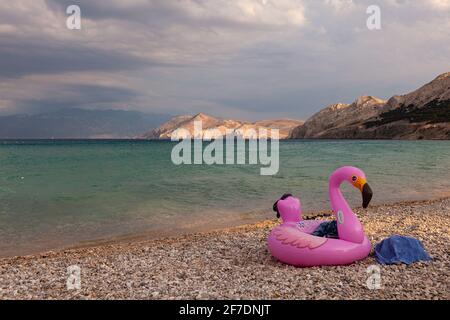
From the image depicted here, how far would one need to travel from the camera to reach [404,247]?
405 inches

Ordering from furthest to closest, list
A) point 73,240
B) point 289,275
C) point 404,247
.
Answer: point 73,240 → point 404,247 → point 289,275

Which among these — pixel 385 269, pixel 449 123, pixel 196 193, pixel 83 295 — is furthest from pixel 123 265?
pixel 449 123

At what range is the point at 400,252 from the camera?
10.2m

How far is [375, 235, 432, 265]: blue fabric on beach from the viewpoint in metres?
10.0

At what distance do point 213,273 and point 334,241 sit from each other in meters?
3.20

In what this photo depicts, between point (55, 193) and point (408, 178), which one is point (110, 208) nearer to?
point (55, 193)

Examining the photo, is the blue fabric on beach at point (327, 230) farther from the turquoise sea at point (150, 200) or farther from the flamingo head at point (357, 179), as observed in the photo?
the turquoise sea at point (150, 200)

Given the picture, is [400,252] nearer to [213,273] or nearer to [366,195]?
[366,195]

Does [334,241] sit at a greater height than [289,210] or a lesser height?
lesser

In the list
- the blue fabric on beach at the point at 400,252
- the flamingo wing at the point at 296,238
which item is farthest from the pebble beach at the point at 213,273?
the flamingo wing at the point at 296,238

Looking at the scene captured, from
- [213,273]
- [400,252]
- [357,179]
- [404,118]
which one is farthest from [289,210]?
[404,118]

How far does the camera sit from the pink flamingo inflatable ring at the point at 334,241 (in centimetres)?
1007

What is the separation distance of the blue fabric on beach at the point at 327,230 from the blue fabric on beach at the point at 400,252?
119cm

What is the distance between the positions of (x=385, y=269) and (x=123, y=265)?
6.89m
